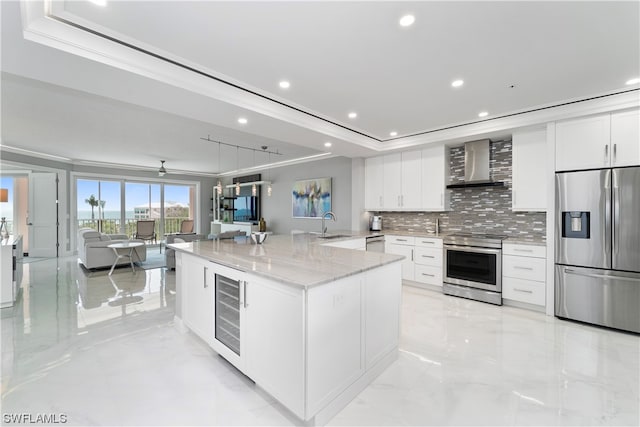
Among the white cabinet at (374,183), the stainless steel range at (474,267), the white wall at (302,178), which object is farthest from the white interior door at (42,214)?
the stainless steel range at (474,267)

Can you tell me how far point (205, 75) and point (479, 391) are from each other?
3.47 metres

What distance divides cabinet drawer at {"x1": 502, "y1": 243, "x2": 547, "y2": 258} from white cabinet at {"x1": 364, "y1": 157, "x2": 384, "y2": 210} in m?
2.21

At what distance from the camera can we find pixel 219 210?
10.1 metres

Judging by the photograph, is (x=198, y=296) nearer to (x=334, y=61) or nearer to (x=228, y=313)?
(x=228, y=313)

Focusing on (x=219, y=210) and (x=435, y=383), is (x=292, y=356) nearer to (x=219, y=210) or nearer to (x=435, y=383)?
(x=435, y=383)

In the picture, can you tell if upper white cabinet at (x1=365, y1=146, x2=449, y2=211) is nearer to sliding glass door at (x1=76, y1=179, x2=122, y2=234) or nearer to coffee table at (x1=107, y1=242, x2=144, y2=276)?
coffee table at (x1=107, y1=242, x2=144, y2=276)

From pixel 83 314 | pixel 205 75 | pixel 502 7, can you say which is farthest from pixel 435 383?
pixel 83 314

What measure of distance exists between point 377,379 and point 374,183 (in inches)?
156

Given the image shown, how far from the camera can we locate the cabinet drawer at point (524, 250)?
3.61 metres

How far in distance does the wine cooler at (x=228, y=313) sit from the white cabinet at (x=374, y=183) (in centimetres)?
376

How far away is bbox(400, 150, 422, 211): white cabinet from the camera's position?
4.95 metres

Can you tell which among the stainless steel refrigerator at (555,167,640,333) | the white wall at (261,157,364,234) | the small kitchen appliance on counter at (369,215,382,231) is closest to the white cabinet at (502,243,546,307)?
the stainless steel refrigerator at (555,167,640,333)

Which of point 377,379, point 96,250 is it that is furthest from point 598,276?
point 96,250

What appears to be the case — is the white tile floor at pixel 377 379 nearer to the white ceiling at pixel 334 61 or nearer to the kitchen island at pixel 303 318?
the kitchen island at pixel 303 318
